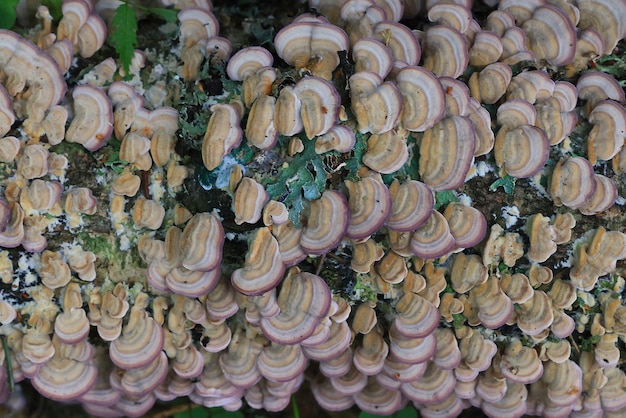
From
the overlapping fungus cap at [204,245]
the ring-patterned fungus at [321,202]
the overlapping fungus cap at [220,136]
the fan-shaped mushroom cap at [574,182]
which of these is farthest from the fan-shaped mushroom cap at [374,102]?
the fan-shaped mushroom cap at [574,182]

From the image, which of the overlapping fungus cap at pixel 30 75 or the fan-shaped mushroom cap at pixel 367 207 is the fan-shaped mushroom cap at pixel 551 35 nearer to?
the fan-shaped mushroom cap at pixel 367 207

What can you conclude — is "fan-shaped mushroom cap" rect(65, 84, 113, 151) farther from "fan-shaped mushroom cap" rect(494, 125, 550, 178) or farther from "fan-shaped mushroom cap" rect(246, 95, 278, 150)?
"fan-shaped mushroom cap" rect(494, 125, 550, 178)

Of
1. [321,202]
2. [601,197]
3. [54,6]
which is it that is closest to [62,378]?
[321,202]

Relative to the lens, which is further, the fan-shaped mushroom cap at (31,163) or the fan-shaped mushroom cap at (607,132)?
the fan-shaped mushroom cap at (607,132)

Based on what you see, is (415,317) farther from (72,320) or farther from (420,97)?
(72,320)

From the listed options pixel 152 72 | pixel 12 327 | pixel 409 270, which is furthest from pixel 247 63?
pixel 12 327

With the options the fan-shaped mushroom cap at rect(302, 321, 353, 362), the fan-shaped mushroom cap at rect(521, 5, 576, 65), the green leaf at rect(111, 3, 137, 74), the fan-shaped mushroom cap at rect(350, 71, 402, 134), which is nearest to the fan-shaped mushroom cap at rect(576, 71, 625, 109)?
the fan-shaped mushroom cap at rect(521, 5, 576, 65)
